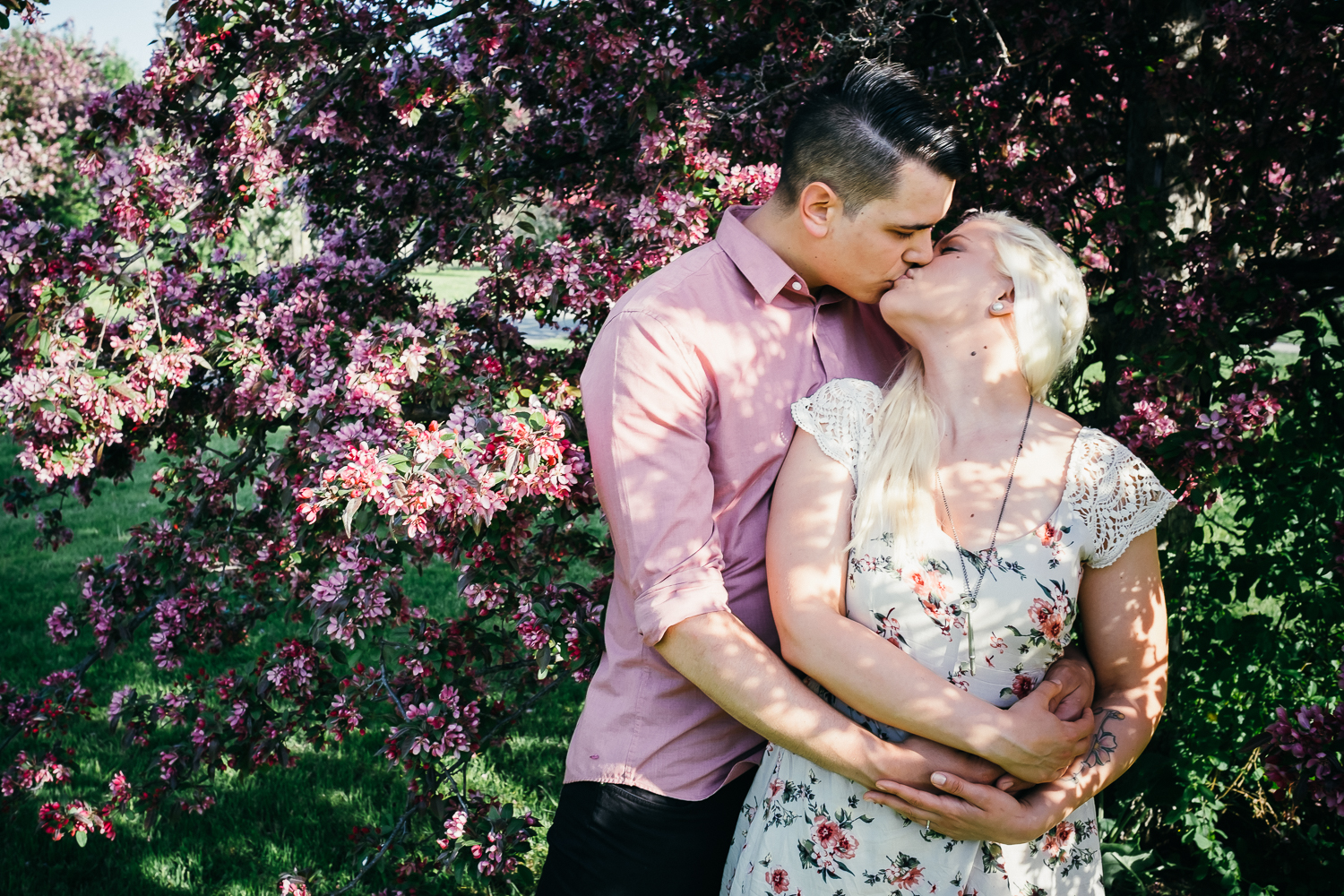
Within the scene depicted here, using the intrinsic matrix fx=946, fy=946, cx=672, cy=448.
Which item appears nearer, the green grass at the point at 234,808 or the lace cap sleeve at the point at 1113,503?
the lace cap sleeve at the point at 1113,503

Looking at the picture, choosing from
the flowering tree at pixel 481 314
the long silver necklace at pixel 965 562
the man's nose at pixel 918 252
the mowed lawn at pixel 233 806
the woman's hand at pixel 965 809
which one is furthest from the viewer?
the mowed lawn at pixel 233 806

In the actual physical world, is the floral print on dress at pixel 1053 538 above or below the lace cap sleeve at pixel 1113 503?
below

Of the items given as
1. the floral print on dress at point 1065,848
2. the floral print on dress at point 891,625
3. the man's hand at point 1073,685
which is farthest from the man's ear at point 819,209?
the floral print on dress at point 1065,848

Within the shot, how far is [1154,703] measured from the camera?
1.91m

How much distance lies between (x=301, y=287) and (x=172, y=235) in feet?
1.31

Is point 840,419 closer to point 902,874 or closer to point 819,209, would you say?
point 819,209

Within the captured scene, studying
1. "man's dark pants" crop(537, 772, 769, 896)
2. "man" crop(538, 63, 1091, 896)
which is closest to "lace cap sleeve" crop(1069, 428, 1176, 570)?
"man" crop(538, 63, 1091, 896)

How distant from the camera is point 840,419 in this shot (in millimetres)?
1823

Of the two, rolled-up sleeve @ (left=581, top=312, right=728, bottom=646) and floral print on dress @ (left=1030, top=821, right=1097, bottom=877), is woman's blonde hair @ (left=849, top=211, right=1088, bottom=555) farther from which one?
floral print on dress @ (left=1030, top=821, right=1097, bottom=877)

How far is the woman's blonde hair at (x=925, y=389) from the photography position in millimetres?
1783

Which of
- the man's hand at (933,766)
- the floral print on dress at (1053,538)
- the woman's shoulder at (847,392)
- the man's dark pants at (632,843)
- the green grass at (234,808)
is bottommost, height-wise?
the green grass at (234,808)

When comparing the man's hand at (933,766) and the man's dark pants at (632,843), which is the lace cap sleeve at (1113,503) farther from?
the man's dark pants at (632,843)

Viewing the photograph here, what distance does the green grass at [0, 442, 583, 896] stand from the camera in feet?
11.4

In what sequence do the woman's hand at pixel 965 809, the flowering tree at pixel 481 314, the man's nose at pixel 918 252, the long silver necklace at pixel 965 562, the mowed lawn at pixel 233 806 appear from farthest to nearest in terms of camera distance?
the mowed lawn at pixel 233 806
the flowering tree at pixel 481 314
the man's nose at pixel 918 252
the long silver necklace at pixel 965 562
the woman's hand at pixel 965 809
